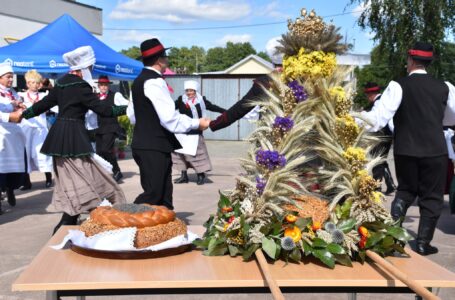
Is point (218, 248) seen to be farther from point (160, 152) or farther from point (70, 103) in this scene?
point (70, 103)

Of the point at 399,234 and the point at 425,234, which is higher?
the point at 399,234

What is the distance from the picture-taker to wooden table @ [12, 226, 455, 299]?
7.39 ft

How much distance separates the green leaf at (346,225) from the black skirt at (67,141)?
3386 millimetres

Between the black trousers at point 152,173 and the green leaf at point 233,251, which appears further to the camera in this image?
the black trousers at point 152,173

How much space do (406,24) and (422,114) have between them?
40.3 feet

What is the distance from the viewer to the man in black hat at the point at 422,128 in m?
5.15

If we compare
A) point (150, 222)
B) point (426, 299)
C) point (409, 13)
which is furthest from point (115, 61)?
point (426, 299)

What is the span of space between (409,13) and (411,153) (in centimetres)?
1232

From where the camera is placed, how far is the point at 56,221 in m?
7.28

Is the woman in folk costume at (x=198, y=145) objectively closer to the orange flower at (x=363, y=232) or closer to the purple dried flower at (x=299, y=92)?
the purple dried flower at (x=299, y=92)

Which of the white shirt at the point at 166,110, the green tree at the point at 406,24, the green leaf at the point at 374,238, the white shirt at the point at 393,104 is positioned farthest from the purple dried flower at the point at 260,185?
the green tree at the point at 406,24

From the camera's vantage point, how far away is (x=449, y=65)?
717 inches

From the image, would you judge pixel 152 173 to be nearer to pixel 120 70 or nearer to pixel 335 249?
pixel 335 249

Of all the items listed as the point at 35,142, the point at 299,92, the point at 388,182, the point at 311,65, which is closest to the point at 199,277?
the point at 299,92
